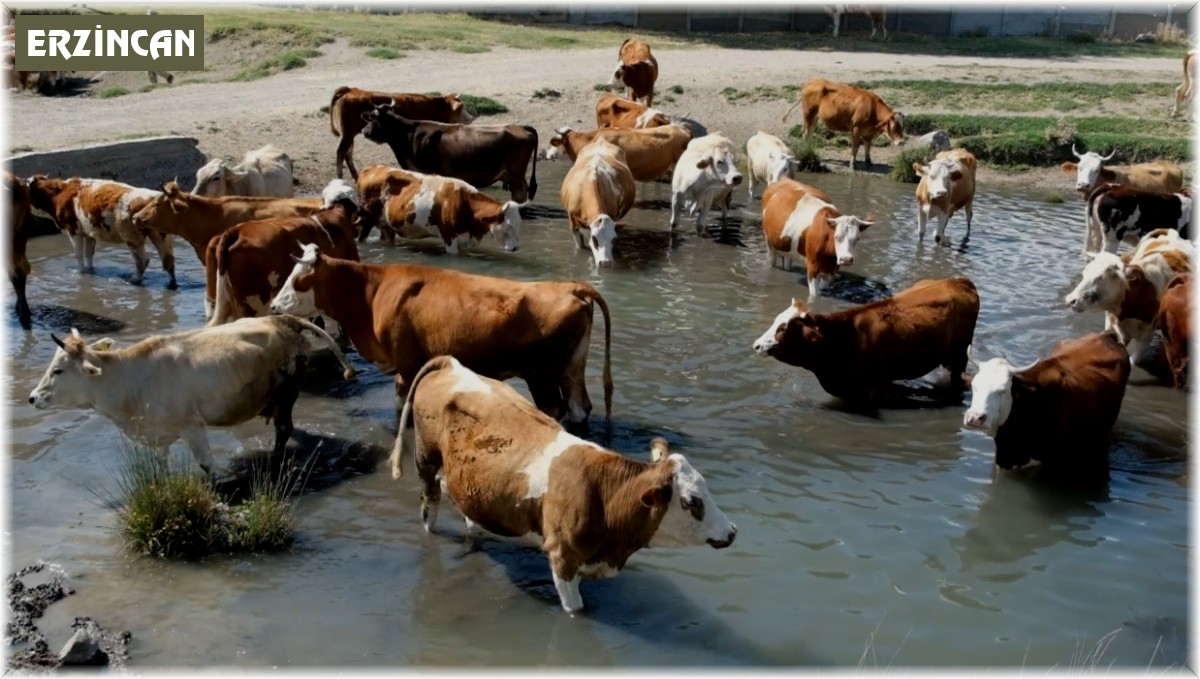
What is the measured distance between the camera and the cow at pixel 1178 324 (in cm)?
1096

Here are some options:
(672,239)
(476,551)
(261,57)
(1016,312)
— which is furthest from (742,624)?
(261,57)

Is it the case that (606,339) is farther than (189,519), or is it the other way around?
(606,339)

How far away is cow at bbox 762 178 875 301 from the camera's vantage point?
13844 millimetres

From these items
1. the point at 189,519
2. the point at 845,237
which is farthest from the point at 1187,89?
the point at 189,519

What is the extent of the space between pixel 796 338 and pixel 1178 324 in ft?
11.6

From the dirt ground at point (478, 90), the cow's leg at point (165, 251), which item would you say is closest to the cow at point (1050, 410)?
the cow's leg at point (165, 251)

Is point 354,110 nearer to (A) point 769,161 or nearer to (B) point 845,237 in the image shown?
(A) point 769,161

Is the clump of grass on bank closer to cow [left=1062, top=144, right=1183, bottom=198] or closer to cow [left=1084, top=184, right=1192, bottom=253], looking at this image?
cow [left=1084, top=184, right=1192, bottom=253]

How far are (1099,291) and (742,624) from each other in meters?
6.69

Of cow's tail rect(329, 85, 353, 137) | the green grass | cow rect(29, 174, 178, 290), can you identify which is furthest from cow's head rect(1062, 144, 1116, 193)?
the green grass

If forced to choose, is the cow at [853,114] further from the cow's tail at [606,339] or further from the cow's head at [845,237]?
the cow's tail at [606,339]

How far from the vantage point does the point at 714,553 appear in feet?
25.4

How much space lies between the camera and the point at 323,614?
6840 mm

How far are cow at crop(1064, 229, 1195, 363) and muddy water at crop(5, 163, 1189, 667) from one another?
553mm
